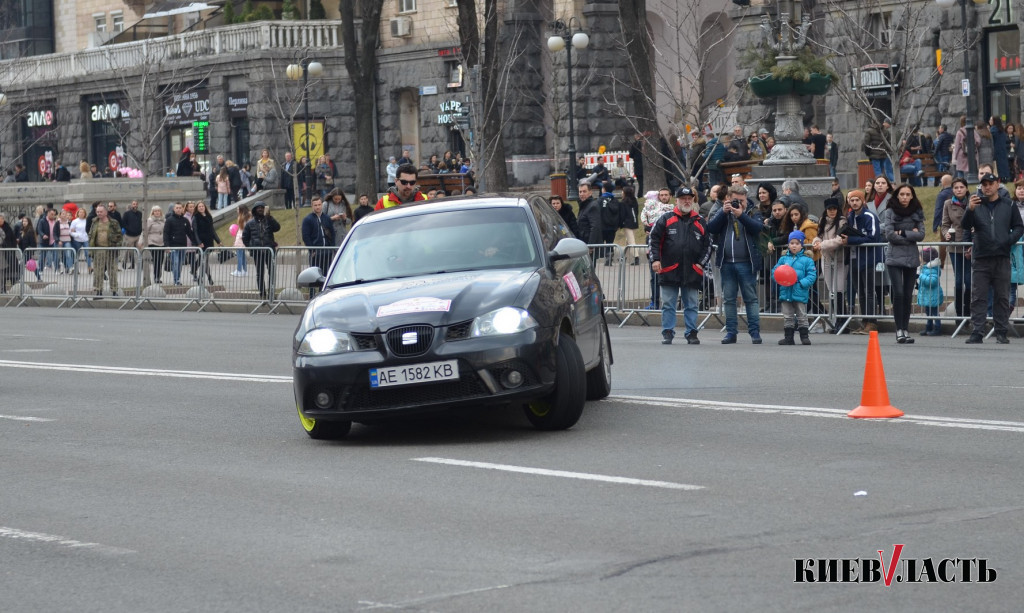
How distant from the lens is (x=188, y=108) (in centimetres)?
5894

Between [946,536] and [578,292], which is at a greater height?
[578,292]

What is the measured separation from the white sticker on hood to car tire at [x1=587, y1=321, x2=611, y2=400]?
2.19 m

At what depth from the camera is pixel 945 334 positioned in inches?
790

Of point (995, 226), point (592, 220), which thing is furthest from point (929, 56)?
point (995, 226)

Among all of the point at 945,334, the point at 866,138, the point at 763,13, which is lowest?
the point at 945,334

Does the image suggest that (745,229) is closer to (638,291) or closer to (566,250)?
(638,291)

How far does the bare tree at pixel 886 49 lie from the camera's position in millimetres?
37469

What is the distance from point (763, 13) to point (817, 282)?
74.6ft

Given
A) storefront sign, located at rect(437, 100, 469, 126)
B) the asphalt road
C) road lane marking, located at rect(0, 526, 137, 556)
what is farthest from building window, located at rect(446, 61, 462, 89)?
road lane marking, located at rect(0, 526, 137, 556)

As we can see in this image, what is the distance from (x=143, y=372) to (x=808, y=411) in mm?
7857

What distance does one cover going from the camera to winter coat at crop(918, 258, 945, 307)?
19.8 m

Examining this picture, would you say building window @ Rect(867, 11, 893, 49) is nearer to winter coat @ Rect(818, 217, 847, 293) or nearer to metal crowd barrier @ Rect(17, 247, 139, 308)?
metal crowd barrier @ Rect(17, 247, 139, 308)

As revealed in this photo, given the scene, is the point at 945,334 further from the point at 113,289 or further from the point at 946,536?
the point at 113,289

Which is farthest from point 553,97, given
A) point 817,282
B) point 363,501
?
point 363,501
